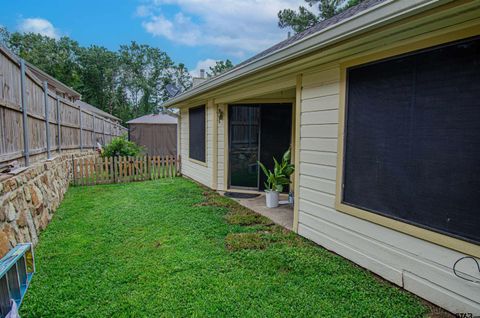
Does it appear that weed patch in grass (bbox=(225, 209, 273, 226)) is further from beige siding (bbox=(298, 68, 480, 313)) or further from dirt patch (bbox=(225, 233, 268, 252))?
beige siding (bbox=(298, 68, 480, 313))

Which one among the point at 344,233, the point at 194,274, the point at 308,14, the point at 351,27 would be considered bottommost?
the point at 194,274

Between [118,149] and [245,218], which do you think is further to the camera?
[118,149]

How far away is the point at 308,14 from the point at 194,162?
602 inches

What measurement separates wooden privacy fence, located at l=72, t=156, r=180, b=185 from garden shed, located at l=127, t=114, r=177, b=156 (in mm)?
7654

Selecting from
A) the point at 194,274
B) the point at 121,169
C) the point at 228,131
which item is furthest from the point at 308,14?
the point at 194,274

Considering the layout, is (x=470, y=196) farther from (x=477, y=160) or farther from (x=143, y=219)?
(x=143, y=219)

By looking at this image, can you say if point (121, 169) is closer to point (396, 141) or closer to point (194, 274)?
point (194, 274)

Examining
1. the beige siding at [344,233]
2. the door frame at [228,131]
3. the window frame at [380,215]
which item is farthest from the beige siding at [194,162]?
the window frame at [380,215]

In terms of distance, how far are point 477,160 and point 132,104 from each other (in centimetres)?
4163

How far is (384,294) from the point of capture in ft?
7.88

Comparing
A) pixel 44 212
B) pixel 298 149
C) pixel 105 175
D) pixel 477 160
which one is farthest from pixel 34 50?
pixel 477 160

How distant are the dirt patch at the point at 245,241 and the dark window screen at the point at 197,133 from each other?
3.88m

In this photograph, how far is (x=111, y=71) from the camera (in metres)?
35.9

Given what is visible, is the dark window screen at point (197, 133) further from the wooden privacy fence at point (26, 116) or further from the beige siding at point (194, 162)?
the wooden privacy fence at point (26, 116)
